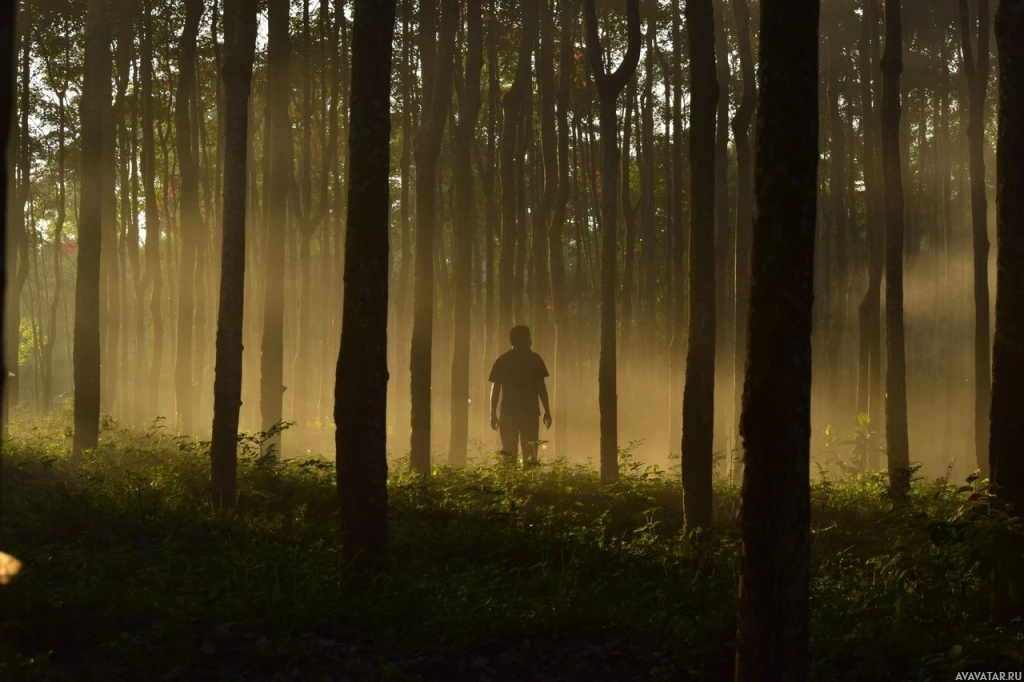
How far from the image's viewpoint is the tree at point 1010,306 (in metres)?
6.48

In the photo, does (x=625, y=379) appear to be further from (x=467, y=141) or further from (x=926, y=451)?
(x=467, y=141)

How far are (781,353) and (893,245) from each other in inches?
326

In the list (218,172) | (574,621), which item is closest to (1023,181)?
(574,621)

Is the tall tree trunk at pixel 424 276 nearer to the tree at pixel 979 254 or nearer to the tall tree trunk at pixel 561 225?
the tall tree trunk at pixel 561 225

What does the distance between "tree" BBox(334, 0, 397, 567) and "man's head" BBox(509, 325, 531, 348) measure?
639cm

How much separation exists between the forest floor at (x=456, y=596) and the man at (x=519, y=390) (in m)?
3.73

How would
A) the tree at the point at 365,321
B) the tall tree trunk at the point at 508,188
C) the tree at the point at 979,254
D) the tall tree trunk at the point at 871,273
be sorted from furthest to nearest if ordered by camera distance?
the tall tree trunk at the point at 871,273, the tall tree trunk at the point at 508,188, the tree at the point at 979,254, the tree at the point at 365,321

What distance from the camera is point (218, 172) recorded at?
72.3ft

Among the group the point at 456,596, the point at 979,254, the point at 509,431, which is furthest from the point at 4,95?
the point at 979,254

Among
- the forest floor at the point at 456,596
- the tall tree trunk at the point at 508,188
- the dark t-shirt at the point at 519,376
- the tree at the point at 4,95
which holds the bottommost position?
the forest floor at the point at 456,596

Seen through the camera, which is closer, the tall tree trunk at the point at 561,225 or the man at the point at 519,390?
the man at the point at 519,390

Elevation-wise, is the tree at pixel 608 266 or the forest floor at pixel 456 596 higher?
the tree at pixel 608 266

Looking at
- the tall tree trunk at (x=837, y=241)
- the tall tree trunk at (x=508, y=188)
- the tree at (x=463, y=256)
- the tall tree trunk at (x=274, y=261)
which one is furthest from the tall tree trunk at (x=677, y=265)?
the tall tree trunk at (x=274, y=261)

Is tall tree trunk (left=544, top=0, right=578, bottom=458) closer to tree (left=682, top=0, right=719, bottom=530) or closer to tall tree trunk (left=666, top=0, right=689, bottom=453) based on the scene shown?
tall tree trunk (left=666, top=0, right=689, bottom=453)
